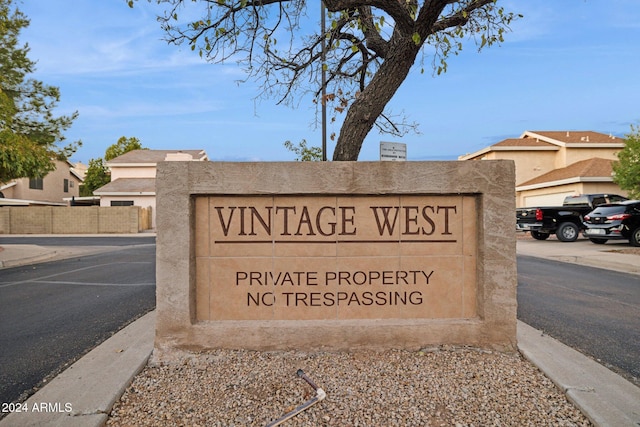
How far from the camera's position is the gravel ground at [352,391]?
253 cm

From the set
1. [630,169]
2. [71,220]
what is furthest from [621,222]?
[71,220]

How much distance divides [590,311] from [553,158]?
31.1 meters

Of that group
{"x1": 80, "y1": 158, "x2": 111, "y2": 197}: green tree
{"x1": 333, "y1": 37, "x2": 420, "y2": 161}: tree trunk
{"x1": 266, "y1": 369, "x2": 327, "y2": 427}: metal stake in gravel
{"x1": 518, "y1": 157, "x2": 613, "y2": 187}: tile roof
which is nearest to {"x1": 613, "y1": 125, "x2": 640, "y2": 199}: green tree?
{"x1": 518, "y1": 157, "x2": 613, "y2": 187}: tile roof

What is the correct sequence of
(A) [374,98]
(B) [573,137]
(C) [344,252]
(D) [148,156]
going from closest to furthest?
(C) [344,252], (A) [374,98], (B) [573,137], (D) [148,156]

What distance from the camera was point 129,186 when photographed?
3422cm

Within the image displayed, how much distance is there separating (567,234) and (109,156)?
51.3 meters

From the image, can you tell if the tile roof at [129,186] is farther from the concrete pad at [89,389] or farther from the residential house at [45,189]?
the concrete pad at [89,389]

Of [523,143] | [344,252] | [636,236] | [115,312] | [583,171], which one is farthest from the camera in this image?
[523,143]

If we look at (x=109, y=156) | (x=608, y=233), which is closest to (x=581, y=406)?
(x=608, y=233)

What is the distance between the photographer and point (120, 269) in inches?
408

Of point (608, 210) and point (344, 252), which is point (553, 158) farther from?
point (344, 252)

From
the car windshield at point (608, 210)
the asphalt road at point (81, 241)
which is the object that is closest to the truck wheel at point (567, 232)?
the car windshield at point (608, 210)

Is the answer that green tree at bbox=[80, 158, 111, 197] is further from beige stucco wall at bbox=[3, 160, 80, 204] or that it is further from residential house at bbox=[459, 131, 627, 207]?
residential house at bbox=[459, 131, 627, 207]

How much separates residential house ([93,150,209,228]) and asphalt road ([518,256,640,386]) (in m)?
27.0
